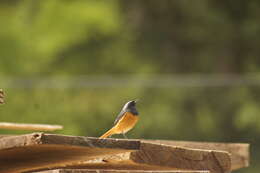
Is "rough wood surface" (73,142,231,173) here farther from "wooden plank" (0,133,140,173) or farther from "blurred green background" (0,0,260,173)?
"blurred green background" (0,0,260,173)

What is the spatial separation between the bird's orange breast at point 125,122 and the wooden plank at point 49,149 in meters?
0.38

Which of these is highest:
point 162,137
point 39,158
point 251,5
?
point 251,5

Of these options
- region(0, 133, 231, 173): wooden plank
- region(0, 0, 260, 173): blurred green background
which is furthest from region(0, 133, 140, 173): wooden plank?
region(0, 0, 260, 173): blurred green background

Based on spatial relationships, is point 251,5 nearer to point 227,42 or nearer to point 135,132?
point 227,42

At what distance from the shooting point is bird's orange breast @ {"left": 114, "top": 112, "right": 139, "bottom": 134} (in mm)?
2949

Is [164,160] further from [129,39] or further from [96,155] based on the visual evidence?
[129,39]

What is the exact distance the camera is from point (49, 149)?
2.30m

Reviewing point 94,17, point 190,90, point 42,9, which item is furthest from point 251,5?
point 190,90

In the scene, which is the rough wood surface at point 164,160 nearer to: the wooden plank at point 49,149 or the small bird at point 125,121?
the wooden plank at point 49,149

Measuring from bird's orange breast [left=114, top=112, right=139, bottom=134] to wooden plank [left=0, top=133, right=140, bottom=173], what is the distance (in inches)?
14.9

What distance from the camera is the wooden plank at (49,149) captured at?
7.10 feet

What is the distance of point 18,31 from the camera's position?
12883 millimetres

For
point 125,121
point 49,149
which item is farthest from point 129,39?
point 49,149

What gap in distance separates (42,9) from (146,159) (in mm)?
11299
